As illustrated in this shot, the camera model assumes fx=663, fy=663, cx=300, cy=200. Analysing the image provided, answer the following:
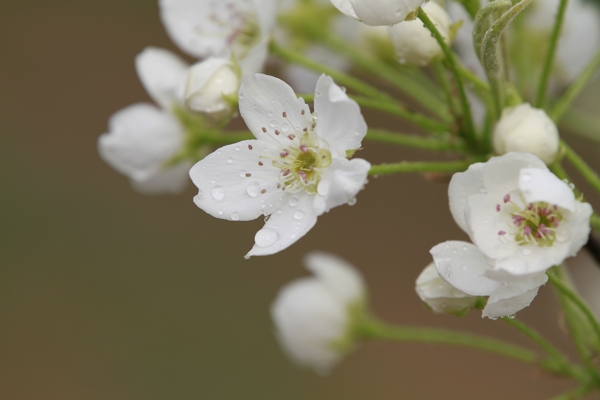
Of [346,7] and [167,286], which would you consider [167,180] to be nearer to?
[346,7]

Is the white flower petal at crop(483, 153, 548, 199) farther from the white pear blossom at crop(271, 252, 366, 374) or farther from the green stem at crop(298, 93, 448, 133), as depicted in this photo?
the white pear blossom at crop(271, 252, 366, 374)

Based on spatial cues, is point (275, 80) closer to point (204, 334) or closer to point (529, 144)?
point (529, 144)

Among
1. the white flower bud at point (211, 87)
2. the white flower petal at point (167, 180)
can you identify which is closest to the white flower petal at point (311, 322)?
the white flower petal at point (167, 180)

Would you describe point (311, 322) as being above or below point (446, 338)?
below

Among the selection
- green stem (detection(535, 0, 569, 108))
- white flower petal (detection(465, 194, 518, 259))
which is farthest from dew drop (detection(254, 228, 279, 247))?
green stem (detection(535, 0, 569, 108))

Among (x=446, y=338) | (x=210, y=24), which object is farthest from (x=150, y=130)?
(x=446, y=338)
